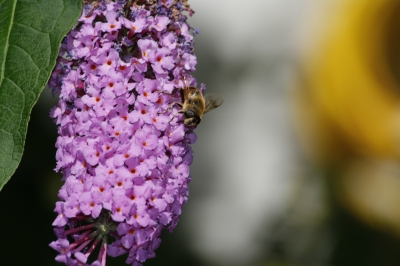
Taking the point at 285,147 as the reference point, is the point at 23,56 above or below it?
above

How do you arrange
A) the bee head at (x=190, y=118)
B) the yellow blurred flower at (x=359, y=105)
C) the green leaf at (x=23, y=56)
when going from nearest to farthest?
the green leaf at (x=23, y=56)
the bee head at (x=190, y=118)
the yellow blurred flower at (x=359, y=105)

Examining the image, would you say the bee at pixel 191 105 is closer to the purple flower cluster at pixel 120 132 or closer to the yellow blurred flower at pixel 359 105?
the purple flower cluster at pixel 120 132

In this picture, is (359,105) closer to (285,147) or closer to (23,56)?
(285,147)

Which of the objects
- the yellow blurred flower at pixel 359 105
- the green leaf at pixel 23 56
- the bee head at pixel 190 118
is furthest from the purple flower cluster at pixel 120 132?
the yellow blurred flower at pixel 359 105

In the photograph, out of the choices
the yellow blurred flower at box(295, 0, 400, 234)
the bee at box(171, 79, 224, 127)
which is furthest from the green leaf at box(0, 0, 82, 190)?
the yellow blurred flower at box(295, 0, 400, 234)

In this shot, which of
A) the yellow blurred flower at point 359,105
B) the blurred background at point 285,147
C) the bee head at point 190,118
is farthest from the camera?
the yellow blurred flower at point 359,105

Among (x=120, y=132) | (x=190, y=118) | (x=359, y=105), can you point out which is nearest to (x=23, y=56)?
(x=120, y=132)
